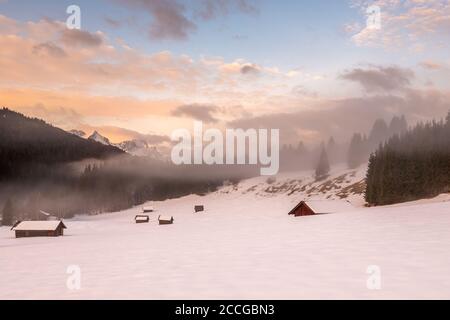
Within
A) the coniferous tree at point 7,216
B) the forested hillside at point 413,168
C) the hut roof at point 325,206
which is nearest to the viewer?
the hut roof at point 325,206

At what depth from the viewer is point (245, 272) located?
17234 mm

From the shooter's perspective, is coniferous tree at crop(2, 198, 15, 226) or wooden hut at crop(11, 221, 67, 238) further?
coniferous tree at crop(2, 198, 15, 226)

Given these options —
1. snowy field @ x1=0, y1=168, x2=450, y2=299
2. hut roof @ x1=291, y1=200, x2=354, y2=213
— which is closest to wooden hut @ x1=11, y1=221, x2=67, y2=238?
hut roof @ x1=291, y1=200, x2=354, y2=213

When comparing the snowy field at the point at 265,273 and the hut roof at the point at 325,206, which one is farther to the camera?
the hut roof at the point at 325,206

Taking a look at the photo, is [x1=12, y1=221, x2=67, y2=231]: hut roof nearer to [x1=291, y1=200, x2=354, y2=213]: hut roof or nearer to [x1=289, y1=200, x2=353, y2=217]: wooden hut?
[x1=289, y1=200, x2=353, y2=217]: wooden hut

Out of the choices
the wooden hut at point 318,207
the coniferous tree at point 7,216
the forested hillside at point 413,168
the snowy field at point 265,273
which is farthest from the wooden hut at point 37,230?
the forested hillside at point 413,168

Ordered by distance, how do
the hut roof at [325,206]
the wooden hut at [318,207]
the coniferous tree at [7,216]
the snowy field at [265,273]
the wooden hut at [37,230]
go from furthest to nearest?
the coniferous tree at [7,216], the hut roof at [325,206], the wooden hut at [318,207], the wooden hut at [37,230], the snowy field at [265,273]

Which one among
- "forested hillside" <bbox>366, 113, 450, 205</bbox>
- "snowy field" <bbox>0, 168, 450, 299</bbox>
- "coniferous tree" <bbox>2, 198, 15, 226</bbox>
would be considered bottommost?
"coniferous tree" <bbox>2, 198, 15, 226</bbox>

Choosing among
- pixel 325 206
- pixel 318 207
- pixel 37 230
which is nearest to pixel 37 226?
pixel 37 230

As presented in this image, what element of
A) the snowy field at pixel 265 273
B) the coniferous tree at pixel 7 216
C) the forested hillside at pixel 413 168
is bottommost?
the coniferous tree at pixel 7 216

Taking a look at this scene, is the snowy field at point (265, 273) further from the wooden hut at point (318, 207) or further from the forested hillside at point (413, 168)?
the forested hillside at point (413, 168)

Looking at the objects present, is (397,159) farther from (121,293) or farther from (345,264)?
(121,293)
